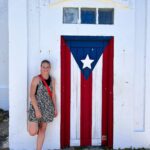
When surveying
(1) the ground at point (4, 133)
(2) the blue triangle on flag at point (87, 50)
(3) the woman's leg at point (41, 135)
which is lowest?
(1) the ground at point (4, 133)

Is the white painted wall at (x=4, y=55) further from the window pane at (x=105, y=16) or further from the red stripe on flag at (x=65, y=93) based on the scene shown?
the window pane at (x=105, y=16)

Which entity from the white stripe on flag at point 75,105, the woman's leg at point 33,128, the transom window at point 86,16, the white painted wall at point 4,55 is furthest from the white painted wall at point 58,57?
the white painted wall at point 4,55

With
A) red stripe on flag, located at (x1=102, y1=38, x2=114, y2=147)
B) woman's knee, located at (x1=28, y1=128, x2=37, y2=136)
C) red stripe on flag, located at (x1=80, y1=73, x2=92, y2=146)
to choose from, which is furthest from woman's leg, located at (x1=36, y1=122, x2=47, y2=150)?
red stripe on flag, located at (x1=102, y1=38, x2=114, y2=147)

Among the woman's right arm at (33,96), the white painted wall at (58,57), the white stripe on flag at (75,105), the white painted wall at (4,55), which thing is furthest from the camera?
the white painted wall at (4,55)

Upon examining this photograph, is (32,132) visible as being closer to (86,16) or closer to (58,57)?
(58,57)

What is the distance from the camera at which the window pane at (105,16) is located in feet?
24.8

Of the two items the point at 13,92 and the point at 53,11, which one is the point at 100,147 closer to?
the point at 13,92

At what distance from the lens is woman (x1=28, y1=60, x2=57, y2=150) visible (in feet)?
23.2

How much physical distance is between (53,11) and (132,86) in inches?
78.0

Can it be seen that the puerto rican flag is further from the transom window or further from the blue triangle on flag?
the transom window

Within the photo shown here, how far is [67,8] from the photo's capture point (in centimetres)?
749

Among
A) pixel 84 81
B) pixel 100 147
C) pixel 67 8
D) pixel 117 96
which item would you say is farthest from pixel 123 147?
pixel 67 8

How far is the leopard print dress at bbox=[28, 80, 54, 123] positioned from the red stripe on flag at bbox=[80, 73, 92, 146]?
0.74 m

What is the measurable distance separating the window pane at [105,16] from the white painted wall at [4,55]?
3.77 meters
